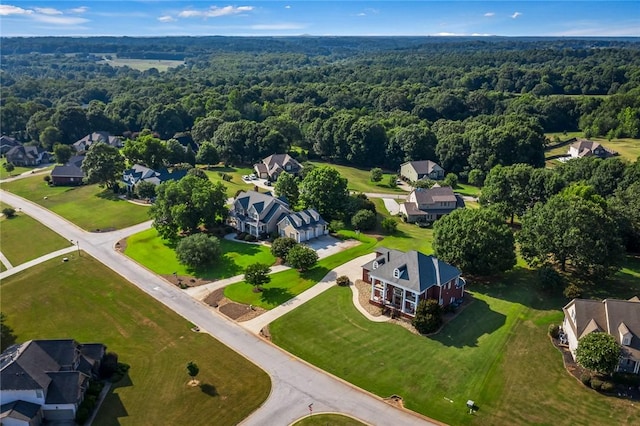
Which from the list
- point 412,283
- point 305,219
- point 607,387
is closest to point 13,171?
point 305,219

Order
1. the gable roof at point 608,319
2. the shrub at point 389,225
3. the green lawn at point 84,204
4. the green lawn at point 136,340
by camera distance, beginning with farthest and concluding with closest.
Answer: the green lawn at point 84,204 < the shrub at point 389,225 < the gable roof at point 608,319 < the green lawn at point 136,340

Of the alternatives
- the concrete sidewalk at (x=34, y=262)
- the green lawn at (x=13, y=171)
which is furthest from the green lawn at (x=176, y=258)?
the green lawn at (x=13, y=171)

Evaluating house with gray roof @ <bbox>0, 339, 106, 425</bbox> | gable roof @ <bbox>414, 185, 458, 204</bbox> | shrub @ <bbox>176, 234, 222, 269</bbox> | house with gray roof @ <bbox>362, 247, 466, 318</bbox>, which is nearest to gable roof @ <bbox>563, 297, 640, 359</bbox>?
house with gray roof @ <bbox>362, 247, 466, 318</bbox>

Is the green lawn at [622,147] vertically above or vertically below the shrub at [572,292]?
above

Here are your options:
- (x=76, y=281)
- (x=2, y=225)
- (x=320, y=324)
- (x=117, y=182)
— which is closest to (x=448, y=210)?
(x=320, y=324)

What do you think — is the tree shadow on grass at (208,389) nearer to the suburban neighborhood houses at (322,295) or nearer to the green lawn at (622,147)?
the suburban neighborhood houses at (322,295)
